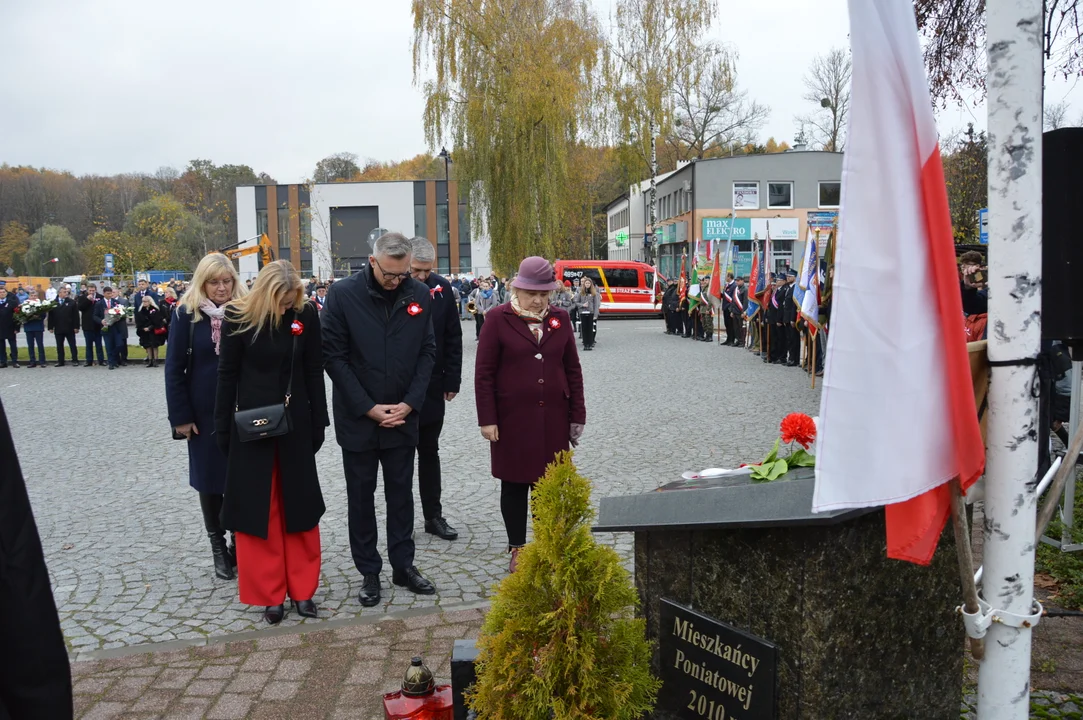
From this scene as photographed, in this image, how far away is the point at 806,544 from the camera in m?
2.60

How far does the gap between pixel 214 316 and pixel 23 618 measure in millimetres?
3965

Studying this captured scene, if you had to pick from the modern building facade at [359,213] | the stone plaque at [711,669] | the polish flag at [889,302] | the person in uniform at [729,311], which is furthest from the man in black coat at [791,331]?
the modern building facade at [359,213]

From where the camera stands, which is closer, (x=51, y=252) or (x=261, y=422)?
(x=261, y=422)

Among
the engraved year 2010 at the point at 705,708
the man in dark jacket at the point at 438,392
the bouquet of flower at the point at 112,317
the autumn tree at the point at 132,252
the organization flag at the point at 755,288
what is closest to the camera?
the engraved year 2010 at the point at 705,708

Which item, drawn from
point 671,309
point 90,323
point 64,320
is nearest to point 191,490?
point 90,323

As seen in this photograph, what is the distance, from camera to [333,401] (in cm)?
489

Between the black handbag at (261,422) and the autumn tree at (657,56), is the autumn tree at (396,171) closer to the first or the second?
the autumn tree at (657,56)

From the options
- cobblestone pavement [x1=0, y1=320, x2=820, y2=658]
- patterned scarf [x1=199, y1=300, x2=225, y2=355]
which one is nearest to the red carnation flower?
cobblestone pavement [x1=0, y1=320, x2=820, y2=658]

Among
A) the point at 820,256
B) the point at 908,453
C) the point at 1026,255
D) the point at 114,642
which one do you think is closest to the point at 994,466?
the point at 908,453

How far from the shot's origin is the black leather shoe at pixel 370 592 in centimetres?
496

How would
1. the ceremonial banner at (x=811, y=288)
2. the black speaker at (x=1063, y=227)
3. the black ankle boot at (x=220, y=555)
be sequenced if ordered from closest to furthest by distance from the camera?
the black speaker at (x=1063, y=227), the black ankle boot at (x=220, y=555), the ceremonial banner at (x=811, y=288)

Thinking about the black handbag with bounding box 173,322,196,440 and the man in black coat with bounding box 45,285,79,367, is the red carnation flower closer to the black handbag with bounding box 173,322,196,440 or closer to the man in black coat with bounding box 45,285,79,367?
the black handbag with bounding box 173,322,196,440

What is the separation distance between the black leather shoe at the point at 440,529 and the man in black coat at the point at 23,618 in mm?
4714

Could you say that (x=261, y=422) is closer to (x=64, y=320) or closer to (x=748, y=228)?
(x=64, y=320)
